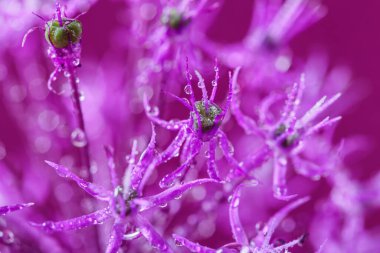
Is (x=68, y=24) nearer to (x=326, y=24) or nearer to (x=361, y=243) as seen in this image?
(x=361, y=243)

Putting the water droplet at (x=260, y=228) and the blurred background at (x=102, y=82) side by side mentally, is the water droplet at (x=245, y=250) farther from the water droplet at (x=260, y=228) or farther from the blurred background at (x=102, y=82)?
the blurred background at (x=102, y=82)

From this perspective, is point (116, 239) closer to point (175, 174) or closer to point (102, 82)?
point (175, 174)

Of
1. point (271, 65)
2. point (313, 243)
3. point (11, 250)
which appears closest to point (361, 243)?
point (313, 243)

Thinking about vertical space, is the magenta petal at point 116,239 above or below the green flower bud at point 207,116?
below

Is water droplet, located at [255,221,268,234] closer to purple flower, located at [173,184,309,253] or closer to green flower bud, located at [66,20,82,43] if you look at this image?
purple flower, located at [173,184,309,253]

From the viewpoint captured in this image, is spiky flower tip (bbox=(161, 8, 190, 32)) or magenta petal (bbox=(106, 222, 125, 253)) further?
spiky flower tip (bbox=(161, 8, 190, 32))

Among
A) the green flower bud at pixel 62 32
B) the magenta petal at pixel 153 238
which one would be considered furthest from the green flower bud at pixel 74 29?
the magenta petal at pixel 153 238

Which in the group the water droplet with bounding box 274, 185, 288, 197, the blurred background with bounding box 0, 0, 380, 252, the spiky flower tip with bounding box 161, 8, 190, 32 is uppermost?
the blurred background with bounding box 0, 0, 380, 252

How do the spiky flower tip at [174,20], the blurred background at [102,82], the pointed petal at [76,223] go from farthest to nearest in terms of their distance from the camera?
the blurred background at [102,82] → the spiky flower tip at [174,20] → the pointed petal at [76,223]

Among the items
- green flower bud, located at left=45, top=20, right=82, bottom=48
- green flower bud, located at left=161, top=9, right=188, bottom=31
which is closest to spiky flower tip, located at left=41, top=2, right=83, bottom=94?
green flower bud, located at left=45, top=20, right=82, bottom=48

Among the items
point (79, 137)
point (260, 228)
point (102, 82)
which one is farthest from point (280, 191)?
point (102, 82)
